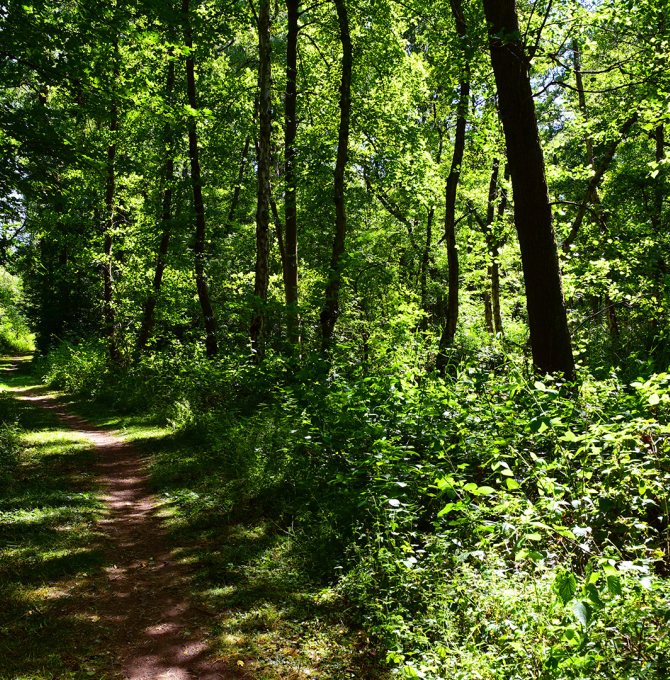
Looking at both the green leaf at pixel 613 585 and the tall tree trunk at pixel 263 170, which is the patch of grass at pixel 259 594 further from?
the tall tree trunk at pixel 263 170

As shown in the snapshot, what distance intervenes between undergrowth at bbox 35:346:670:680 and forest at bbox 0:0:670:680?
0.03 metres

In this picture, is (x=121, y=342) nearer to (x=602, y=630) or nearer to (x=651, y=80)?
(x=651, y=80)

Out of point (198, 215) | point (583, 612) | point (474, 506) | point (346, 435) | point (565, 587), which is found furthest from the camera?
point (198, 215)

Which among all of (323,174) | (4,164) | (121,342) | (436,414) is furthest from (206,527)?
(121,342)

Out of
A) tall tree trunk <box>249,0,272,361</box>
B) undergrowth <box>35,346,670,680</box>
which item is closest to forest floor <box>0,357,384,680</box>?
undergrowth <box>35,346,670,680</box>

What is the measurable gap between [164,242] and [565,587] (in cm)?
1682

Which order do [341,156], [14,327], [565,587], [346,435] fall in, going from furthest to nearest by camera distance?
[14,327] → [341,156] → [346,435] → [565,587]

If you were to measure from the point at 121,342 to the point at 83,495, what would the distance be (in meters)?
13.7

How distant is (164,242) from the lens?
17016 millimetres

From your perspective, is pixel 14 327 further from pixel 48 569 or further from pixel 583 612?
pixel 583 612

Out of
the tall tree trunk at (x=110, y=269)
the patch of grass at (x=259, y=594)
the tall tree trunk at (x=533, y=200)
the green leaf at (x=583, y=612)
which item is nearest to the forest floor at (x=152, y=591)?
the patch of grass at (x=259, y=594)

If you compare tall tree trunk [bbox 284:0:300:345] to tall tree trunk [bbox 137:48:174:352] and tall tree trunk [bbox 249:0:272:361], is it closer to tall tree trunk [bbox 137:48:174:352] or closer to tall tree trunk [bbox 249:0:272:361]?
tall tree trunk [bbox 249:0:272:361]

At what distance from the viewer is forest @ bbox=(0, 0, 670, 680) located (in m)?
3.21

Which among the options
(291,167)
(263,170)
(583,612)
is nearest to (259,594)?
(583,612)
